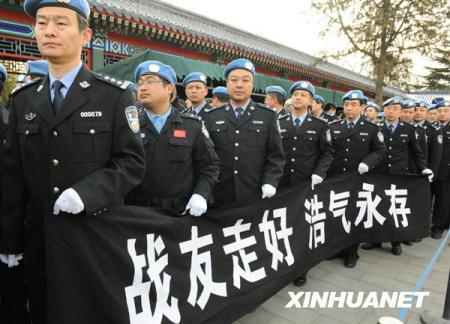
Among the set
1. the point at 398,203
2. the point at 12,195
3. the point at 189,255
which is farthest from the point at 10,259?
the point at 398,203

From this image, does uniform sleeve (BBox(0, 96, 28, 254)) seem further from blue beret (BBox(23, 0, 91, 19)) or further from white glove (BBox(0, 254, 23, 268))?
blue beret (BBox(23, 0, 91, 19))

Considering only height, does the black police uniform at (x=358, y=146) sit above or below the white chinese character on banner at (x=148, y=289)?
above

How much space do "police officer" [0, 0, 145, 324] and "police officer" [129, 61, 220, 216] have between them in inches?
25.6

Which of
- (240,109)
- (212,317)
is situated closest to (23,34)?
(240,109)

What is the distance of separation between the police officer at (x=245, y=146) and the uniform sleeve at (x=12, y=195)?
1.65 metres

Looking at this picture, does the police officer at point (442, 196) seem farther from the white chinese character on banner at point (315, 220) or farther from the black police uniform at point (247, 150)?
the black police uniform at point (247, 150)

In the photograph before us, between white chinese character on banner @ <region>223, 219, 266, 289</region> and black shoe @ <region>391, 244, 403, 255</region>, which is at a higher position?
white chinese character on banner @ <region>223, 219, 266, 289</region>

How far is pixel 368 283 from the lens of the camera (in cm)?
348

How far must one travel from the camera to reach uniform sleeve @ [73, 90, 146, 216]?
4.95 ft

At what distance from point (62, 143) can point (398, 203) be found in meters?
3.96

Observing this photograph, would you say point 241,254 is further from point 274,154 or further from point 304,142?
point 304,142

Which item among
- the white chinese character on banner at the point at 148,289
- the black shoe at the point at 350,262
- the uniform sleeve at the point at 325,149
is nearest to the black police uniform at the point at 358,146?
the black shoe at the point at 350,262

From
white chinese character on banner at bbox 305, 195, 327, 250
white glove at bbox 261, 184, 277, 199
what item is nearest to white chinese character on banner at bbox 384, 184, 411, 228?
white chinese character on banner at bbox 305, 195, 327, 250

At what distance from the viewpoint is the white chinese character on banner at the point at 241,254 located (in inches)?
94.0
